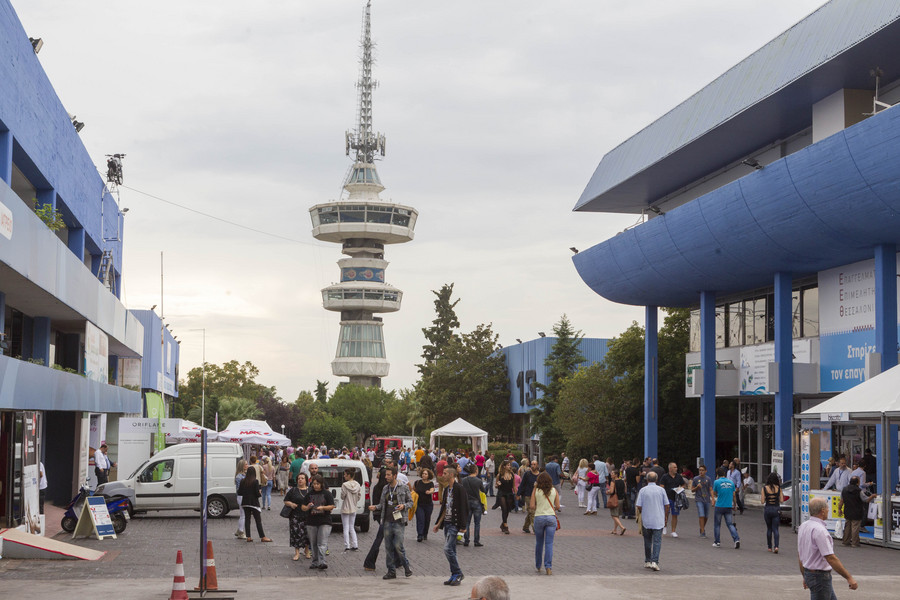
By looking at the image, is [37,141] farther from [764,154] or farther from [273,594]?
[764,154]

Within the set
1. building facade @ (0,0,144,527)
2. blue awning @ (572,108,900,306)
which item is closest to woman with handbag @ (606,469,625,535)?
blue awning @ (572,108,900,306)

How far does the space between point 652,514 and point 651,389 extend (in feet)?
87.0

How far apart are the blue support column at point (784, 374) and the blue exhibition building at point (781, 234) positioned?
0.04 meters

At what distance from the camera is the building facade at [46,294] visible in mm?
20047

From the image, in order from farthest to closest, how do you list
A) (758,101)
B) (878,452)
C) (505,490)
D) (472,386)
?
(472,386) → (758,101) → (878,452) → (505,490)

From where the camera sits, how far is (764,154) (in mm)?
34625

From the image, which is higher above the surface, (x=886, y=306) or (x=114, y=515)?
(x=886, y=306)

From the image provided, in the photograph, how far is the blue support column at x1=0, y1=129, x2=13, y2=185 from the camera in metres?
21.8

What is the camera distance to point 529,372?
217 feet

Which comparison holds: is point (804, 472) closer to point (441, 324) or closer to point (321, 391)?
point (441, 324)

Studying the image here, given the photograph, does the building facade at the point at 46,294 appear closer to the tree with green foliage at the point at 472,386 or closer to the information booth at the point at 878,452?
the information booth at the point at 878,452

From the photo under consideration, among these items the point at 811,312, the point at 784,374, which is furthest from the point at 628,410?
the point at 784,374

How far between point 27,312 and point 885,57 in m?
24.6

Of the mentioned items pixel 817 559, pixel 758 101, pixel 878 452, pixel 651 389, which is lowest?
pixel 817 559
